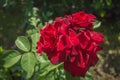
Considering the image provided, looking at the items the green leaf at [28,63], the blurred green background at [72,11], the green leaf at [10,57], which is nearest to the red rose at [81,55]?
the green leaf at [28,63]

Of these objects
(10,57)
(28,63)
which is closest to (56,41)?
(28,63)

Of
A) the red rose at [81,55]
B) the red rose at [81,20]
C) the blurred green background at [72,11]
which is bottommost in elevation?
→ the blurred green background at [72,11]

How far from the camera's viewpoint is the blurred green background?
3.52 metres

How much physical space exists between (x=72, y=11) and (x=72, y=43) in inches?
109

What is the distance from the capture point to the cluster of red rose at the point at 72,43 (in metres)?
1.56

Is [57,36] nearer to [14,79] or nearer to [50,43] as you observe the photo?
[50,43]

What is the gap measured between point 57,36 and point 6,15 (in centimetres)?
296

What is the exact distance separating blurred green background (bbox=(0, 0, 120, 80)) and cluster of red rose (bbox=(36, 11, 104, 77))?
1.47 m

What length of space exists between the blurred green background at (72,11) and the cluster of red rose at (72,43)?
4.82 ft

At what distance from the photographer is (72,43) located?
155cm

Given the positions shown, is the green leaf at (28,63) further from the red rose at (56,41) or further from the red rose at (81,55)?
the red rose at (81,55)

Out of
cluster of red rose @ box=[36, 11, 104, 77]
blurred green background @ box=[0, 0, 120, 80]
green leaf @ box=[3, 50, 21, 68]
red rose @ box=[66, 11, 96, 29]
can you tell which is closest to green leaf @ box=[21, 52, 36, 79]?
green leaf @ box=[3, 50, 21, 68]

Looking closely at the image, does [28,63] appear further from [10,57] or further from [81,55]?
[81,55]

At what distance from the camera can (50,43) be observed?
1613 millimetres
